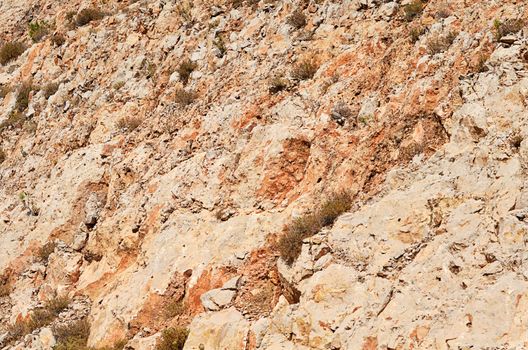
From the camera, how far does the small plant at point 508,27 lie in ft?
30.6

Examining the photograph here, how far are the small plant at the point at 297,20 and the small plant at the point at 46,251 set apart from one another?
23.5 ft

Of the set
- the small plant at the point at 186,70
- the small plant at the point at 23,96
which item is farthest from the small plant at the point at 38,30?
the small plant at the point at 186,70

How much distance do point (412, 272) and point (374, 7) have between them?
275 inches

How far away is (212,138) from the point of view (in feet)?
41.4

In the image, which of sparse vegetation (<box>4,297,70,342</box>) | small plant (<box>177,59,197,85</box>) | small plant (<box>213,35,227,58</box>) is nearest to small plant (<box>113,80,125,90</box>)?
small plant (<box>177,59,197,85</box>)

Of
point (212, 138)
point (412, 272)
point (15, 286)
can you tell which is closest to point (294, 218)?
point (412, 272)

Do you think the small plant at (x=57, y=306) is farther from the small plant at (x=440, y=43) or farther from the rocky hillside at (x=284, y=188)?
the small plant at (x=440, y=43)

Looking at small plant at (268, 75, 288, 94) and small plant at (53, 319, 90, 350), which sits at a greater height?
small plant at (268, 75, 288, 94)

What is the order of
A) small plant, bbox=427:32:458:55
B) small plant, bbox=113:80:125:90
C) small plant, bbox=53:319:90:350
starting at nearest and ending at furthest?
small plant, bbox=427:32:458:55 → small plant, bbox=53:319:90:350 → small plant, bbox=113:80:125:90

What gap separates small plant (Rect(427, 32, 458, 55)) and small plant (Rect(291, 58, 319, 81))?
2.53m

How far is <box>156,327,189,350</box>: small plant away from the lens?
9.09 metres

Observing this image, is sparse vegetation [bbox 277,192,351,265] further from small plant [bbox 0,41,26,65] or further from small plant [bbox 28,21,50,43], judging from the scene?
small plant [bbox 0,41,26,65]

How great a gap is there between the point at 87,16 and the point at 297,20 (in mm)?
9826

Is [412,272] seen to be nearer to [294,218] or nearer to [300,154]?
[294,218]
